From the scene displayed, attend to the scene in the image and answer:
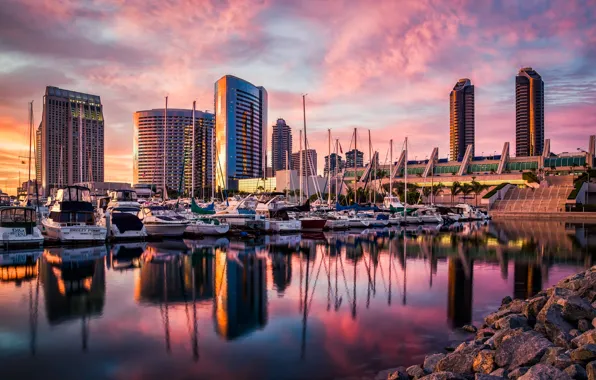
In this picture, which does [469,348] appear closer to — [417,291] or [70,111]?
[417,291]

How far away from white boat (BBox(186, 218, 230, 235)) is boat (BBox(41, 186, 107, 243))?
30.7ft

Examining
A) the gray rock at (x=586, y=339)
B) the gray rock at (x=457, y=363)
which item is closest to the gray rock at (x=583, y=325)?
the gray rock at (x=586, y=339)

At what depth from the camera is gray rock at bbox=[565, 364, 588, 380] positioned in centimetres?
818

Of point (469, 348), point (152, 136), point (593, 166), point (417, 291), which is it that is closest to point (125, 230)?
point (417, 291)

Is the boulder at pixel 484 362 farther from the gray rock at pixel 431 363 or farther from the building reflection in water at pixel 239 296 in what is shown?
the building reflection in water at pixel 239 296

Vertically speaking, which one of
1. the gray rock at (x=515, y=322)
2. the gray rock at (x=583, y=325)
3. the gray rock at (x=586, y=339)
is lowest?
the gray rock at (x=515, y=322)

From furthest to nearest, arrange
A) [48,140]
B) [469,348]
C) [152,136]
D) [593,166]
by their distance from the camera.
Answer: [152,136] < [593,166] < [48,140] < [469,348]

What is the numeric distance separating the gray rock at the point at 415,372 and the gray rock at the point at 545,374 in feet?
7.74

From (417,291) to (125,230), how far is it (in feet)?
89.4

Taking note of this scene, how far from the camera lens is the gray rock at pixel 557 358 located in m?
8.66

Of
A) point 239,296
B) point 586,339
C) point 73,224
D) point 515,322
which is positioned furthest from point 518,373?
point 73,224

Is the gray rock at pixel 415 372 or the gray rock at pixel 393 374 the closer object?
the gray rock at pixel 393 374

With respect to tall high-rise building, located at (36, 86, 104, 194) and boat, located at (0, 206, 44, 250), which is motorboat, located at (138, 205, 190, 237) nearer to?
boat, located at (0, 206, 44, 250)

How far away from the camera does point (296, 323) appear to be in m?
15.1
